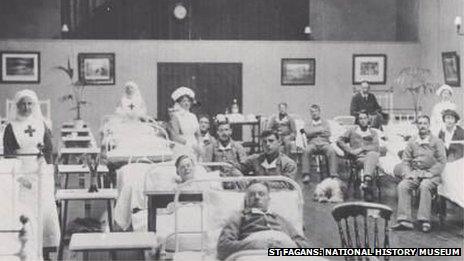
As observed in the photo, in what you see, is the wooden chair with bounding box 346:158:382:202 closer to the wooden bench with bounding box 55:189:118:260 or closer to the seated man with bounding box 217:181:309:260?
the wooden bench with bounding box 55:189:118:260

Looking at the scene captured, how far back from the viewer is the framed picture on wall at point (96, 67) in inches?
597

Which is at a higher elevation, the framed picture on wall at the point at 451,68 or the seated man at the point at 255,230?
the framed picture on wall at the point at 451,68

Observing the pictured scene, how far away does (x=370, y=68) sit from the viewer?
51.6 ft

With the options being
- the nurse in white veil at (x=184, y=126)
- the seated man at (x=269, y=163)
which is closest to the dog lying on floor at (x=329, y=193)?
the nurse in white veil at (x=184, y=126)

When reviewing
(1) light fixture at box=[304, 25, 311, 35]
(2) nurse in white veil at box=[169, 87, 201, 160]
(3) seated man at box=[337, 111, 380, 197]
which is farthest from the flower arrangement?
(3) seated man at box=[337, 111, 380, 197]

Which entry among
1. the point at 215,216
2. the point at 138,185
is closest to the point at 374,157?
the point at 138,185

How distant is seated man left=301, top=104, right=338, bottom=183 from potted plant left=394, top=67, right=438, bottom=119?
3286 millimetres

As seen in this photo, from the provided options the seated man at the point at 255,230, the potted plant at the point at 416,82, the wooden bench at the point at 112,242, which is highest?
the potted plant at the point at 416,82

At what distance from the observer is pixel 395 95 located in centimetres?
1567

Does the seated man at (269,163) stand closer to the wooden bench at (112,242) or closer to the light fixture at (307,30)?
the wooden bench at (112,242)

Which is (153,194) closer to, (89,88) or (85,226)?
(85,226)

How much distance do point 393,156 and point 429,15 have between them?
18.2ft

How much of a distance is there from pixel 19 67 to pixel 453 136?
28.7ft

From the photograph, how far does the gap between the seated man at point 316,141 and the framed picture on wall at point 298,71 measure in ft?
13.3
